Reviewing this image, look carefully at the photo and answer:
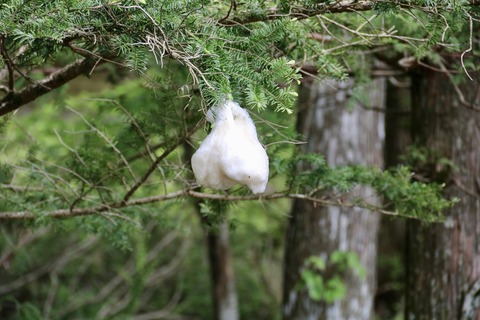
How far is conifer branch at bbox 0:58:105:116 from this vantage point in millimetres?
2352

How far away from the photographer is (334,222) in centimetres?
508

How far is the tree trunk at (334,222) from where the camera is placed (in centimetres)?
508

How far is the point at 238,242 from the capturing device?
8875 millimetres

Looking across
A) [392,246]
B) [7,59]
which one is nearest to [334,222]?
[392,246]

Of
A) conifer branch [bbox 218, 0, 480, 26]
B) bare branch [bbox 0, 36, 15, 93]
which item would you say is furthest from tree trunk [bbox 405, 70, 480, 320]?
bare branch [bbox 0, 36, 15, 93]

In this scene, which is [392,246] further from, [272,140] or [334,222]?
[272,140]

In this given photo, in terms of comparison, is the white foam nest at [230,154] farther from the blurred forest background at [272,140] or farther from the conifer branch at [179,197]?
the conifer branch at [179,197]

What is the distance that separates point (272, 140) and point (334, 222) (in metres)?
2.52

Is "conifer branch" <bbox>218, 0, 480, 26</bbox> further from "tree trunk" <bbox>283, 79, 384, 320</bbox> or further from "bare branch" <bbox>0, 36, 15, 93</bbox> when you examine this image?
"tree trunk" <bbox>283, 79, 384, 320</bbox>

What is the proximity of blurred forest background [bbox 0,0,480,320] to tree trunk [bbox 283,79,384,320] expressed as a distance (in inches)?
0.4

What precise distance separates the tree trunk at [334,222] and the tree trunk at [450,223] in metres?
1.16

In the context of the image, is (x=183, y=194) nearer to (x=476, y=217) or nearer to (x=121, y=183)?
(x=121, y=183)

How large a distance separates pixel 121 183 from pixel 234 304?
4160 mm

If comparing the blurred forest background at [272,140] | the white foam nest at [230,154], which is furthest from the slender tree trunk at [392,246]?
the white foam nest at [230,154]
